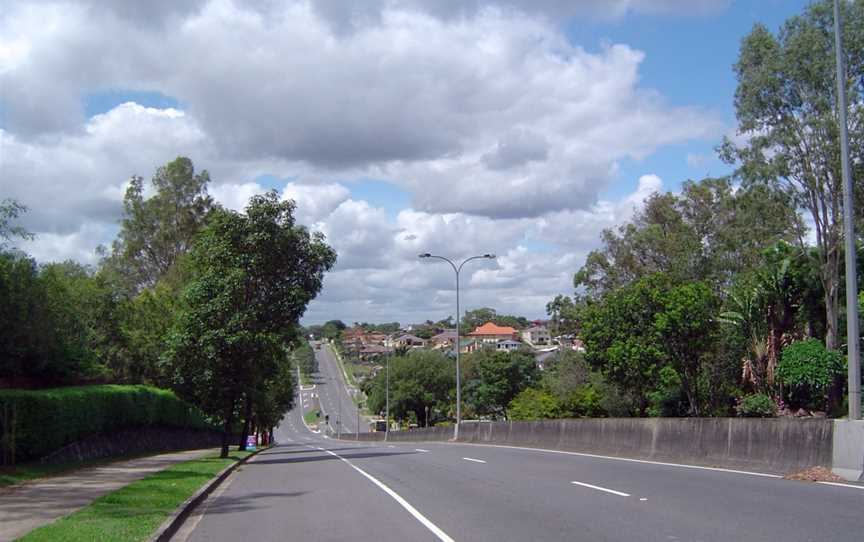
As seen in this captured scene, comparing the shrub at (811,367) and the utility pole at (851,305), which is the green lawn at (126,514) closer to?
the utility pole at (851,305)

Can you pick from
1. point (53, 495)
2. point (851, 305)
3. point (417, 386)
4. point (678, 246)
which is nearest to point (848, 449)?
point (851, 305)

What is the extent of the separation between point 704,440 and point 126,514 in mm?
13668

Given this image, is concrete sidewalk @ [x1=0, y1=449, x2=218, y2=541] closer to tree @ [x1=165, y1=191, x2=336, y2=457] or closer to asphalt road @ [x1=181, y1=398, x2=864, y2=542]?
asphalt road @ [x1=181, y1=398, x2=864, y2=542]

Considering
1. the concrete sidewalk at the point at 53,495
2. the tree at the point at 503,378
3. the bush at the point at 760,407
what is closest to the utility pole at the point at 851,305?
the concrete sidewalk at the point at 53,495

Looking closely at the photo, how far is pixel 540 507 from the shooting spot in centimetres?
1259

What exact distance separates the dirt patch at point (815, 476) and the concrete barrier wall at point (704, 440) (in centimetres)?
23

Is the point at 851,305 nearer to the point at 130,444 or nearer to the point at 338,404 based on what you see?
the point at 130,444

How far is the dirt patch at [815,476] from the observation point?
14888mm

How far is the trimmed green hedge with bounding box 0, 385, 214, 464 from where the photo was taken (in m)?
20.0

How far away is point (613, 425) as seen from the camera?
25734 mm

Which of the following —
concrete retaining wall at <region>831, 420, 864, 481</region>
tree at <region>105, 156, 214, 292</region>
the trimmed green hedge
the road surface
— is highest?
tree at <region>105, 156, 214, 292</region>

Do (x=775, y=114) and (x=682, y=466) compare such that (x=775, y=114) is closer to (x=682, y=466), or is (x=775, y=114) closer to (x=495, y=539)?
(x=682, y=466)

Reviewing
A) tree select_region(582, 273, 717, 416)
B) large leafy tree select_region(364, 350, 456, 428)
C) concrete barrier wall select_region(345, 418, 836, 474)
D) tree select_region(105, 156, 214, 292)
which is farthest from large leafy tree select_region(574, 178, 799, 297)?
large leafy tree select_region(364, 350, 456, 428)

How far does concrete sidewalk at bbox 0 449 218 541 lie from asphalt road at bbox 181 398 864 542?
2202 millimetres
